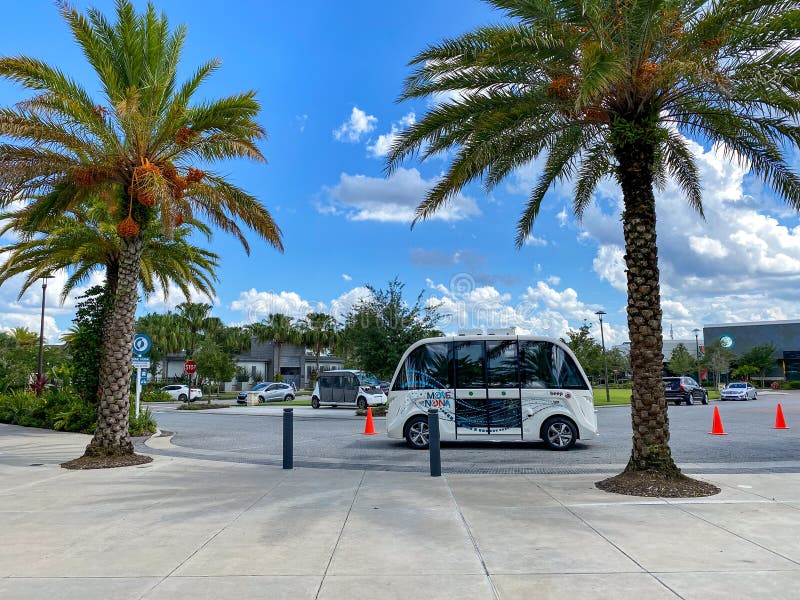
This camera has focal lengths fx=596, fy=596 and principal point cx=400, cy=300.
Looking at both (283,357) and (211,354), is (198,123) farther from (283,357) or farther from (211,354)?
(283,357)

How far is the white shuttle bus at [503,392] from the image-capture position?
42.2 feet

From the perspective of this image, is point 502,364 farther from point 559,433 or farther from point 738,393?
point 738,393

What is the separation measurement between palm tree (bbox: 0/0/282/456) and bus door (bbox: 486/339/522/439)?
6699 mm

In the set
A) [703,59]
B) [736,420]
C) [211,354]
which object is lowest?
[736,420]

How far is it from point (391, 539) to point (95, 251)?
15.0 metres

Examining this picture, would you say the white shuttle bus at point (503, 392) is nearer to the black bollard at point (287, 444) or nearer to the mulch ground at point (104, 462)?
the black bollard at point (287, 444)

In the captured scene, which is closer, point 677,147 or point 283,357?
point 677,147

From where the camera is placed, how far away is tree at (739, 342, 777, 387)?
217 feet

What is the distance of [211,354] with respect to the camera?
4331 cm

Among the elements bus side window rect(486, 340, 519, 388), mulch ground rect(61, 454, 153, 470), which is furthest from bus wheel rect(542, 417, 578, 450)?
mulch ground rect(61, 454, 153, 470)

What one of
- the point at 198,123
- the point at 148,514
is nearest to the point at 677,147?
the point at 198,123

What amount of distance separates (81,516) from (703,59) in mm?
10022

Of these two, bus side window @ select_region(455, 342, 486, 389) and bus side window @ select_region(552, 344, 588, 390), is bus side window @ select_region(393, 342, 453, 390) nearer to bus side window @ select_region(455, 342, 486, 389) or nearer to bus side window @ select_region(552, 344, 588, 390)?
bus side window @ select_region(455, 342, 486, 389)

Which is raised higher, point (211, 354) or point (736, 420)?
point (211, 354)
